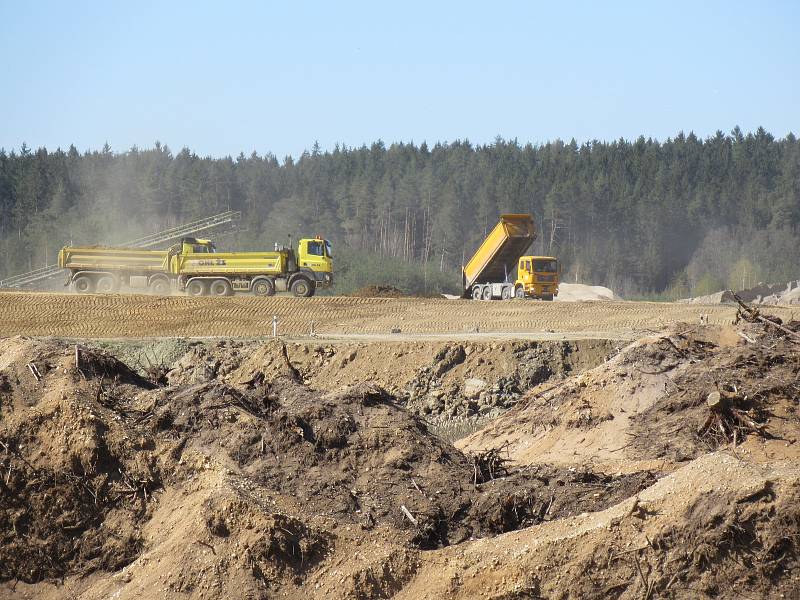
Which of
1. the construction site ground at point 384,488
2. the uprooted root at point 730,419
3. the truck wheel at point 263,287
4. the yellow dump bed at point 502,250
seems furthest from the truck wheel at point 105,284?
the uprooted root at point 730,419

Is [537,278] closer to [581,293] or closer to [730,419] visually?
[581,293]

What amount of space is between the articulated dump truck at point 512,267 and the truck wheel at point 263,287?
850 centimetres

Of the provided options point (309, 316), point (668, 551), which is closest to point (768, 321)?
point (668, 551)

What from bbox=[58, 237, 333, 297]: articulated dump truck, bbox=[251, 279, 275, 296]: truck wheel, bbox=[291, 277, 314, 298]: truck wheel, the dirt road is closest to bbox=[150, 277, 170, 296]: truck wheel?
bbox=[58, 237, 333, 297]: articulated dump truck

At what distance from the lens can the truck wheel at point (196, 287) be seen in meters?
36.2

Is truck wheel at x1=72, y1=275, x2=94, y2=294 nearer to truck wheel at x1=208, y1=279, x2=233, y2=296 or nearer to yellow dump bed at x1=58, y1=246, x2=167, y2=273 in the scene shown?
yellow dump bed at x1=58, y1=246, x2=167, y2=273

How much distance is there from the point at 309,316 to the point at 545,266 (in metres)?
11.7

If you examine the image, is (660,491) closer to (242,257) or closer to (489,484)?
(489,484)

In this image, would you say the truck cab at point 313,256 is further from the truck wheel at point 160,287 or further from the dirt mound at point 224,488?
the dirt mound at point 224,488

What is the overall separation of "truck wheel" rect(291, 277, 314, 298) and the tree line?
1473 inches

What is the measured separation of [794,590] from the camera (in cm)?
764

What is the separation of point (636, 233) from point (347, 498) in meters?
76.1

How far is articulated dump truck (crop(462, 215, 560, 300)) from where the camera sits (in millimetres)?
37125

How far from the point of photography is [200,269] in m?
36.1
